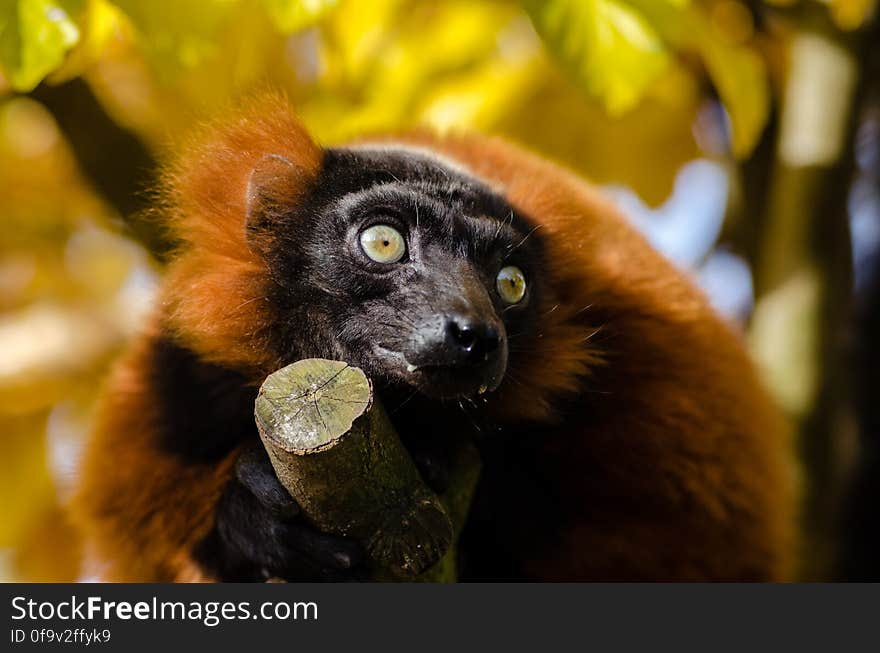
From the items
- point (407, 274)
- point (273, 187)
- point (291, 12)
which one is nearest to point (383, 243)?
point (407, 274)

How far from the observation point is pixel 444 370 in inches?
121

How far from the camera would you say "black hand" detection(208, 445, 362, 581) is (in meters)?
3.03

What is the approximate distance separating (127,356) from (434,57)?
5.90 ft

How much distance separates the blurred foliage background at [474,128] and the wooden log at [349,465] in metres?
1.55

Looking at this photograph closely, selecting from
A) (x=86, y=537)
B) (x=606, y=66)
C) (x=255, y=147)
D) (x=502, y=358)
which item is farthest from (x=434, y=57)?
(x=86, y=537)

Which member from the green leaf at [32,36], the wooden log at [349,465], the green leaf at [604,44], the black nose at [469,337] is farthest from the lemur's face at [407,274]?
the green leaf at [32,36]

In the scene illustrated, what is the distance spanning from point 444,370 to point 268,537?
779 millimetres

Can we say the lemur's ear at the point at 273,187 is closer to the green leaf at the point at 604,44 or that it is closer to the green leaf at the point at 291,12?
the green leaf at the point at 291,12

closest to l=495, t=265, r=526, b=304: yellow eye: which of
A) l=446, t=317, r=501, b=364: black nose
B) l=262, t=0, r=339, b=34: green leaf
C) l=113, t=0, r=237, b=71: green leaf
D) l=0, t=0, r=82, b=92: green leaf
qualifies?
l=446, t=317, r=501, b=364: black nose

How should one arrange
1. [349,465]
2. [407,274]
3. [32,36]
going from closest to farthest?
[349,465] < [32,36] < [407,274]

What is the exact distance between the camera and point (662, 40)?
3.13m

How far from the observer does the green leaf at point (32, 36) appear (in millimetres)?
2703

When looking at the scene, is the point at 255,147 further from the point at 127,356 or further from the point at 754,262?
the point at 754,262

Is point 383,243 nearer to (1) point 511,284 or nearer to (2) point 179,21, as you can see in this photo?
(1) point 511,284
